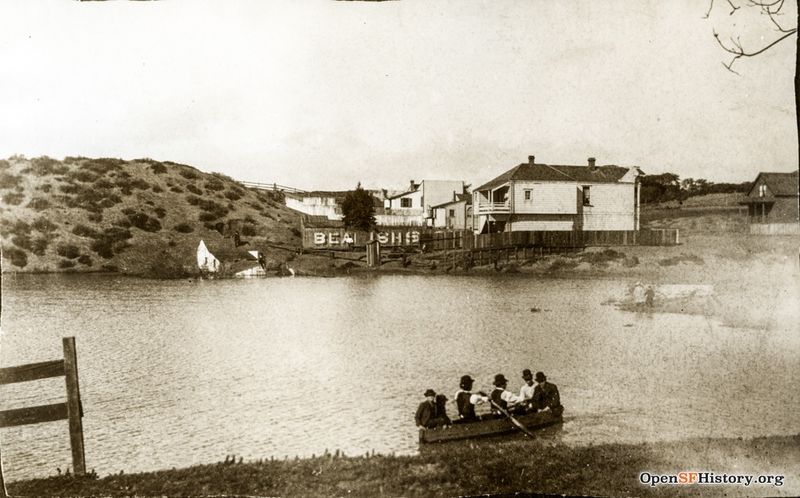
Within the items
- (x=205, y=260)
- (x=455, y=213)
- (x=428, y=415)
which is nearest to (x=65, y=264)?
(x=205, y=260)

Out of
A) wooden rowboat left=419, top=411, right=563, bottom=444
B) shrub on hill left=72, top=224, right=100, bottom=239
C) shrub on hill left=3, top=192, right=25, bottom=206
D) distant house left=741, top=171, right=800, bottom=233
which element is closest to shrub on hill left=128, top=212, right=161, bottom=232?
shrub on hill left=72, top=224, right=100, bottom=239

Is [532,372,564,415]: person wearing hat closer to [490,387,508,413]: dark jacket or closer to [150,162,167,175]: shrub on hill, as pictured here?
[490,387,508,413]: dark jacket

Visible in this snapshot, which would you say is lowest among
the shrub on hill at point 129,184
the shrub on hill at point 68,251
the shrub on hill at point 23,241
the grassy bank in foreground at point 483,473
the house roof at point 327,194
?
the grassy bank in foreground at point 483,473

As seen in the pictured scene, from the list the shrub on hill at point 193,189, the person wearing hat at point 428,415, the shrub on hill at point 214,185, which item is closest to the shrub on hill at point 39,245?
the shrub on hill at point 193,189

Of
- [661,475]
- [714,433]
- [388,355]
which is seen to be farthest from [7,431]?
[714,433]

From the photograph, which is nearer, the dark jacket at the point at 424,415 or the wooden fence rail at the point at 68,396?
the wooden fence rail at the point at 68,396

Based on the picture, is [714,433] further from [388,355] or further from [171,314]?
[171,314]

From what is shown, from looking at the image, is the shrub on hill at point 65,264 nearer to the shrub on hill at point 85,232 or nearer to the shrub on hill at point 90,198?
the shrub on hill at point 85,232
